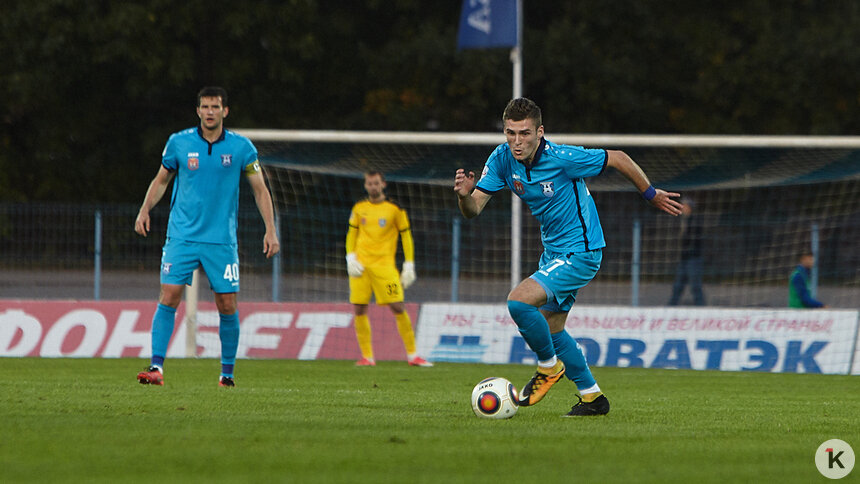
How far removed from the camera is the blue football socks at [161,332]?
9148 millimetres

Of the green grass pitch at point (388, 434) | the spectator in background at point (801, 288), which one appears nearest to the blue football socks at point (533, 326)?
the green grass pitch at point (388, 434)

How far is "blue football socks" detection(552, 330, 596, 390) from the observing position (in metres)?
7.34

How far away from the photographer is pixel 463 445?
18.8 feet

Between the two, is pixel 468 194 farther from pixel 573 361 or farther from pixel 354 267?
pixel 354 267

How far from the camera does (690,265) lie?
54.6 ft

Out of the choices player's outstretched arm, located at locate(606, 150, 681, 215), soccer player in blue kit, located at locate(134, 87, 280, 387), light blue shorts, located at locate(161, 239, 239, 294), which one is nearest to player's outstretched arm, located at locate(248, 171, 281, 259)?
soccer player in blue kit, located at locate(134, 87, 280, 387)

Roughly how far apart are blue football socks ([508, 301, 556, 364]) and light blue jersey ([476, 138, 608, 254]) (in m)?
0.50

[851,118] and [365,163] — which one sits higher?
[851,118]

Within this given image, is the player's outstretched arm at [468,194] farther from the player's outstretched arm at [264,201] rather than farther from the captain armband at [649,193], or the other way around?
the player's outstretched arm at [264,201]

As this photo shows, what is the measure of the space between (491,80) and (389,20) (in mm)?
4371

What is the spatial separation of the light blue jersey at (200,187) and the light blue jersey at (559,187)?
8.95 feet

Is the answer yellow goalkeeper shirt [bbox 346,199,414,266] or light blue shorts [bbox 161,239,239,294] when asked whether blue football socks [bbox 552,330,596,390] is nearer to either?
light blue shorts [bbox 161,239,239,294]

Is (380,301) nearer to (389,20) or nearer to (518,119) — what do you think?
(518,119)

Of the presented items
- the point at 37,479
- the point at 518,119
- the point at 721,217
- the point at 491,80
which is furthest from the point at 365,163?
the point at 491,80
